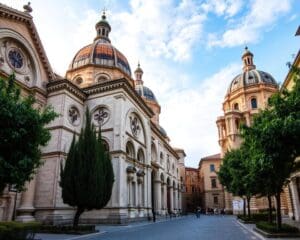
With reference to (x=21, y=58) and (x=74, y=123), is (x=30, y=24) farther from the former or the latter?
(x=74, y=123)

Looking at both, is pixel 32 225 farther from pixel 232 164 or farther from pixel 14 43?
pixel 232 164

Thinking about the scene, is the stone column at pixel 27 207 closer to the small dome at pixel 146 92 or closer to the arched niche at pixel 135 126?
the arched niche at pixel 135 126

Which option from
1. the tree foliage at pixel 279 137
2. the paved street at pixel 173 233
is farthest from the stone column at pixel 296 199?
the tree foliage at pixel 279 137

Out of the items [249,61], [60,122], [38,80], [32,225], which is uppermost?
[249,61]

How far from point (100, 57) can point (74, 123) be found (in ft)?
47.0

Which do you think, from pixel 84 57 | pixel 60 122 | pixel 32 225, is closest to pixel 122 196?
pixel 60 122

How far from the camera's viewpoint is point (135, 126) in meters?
31.1

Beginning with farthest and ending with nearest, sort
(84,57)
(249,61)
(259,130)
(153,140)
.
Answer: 1. (249,61)
2. (153,140)
3. (84,57)
4. (259,130)

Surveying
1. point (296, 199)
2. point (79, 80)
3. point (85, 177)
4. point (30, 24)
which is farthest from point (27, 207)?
point (296, 199)

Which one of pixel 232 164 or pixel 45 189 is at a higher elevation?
pixel 232 164

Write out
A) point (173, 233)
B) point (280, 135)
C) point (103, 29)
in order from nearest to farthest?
point (280, 135)
point (173, 233)
point (103, 29)

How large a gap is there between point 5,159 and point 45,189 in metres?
12.7

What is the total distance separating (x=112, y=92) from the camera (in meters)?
27.5

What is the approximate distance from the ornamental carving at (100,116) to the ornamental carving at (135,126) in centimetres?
357
